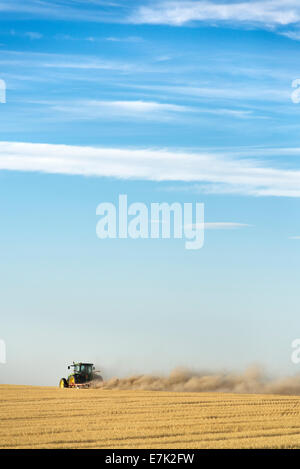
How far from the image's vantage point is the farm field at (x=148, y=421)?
2041 centimetres

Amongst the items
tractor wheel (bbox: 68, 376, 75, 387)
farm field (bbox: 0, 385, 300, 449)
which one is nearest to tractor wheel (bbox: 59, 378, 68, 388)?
tractor wheel (bbox: 68, 376, 75, 387)

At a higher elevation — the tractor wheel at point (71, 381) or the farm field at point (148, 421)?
the tractor wheel at point (71, 381)

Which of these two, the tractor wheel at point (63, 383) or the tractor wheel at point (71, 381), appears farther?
the tractor wheel at point (63, 383)

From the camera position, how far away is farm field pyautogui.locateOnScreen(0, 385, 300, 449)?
66.9ft

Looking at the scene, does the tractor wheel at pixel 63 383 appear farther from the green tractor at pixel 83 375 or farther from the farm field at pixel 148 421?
the farm field at pixel 148 421

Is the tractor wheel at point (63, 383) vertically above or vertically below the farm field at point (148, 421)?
above

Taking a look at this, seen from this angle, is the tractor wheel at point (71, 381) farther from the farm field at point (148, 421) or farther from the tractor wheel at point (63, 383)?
the farm field at point (148, 421)

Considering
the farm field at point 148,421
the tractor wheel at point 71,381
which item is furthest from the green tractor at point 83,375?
the farm field at point 148,421

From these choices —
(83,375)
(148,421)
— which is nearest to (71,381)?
(83,375)
